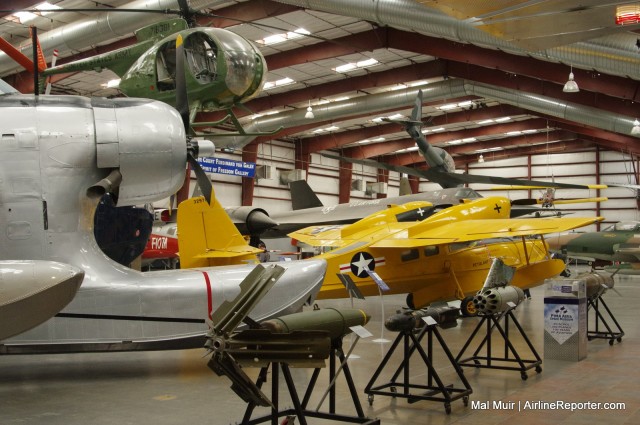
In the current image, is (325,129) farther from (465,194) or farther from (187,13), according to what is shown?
(187,13)

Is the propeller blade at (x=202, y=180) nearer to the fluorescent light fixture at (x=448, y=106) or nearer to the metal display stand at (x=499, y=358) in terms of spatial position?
the metal display stand at (x=499, y=358)

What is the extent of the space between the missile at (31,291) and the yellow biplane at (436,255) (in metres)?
7.11

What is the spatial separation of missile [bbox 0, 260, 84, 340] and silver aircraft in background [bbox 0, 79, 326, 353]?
8.23 feet

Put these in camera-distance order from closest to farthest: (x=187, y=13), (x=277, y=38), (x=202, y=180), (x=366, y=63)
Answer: (x=202, y=180) < (x=187, y=13) < (x=277, y=38) < (x=366, y=63)

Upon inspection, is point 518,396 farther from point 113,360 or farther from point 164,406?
point 113,360

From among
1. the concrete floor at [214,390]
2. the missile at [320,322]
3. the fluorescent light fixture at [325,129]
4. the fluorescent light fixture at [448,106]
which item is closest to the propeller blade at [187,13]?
the concrete floor at [214,390]

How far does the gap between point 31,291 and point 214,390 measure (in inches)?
122

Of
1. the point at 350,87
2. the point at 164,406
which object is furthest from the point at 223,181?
the point at 164,406

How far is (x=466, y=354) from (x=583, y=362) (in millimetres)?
1519

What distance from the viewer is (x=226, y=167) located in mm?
21719

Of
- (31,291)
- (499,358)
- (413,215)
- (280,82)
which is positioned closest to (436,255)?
(413,215)

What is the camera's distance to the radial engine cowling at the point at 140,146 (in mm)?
7016

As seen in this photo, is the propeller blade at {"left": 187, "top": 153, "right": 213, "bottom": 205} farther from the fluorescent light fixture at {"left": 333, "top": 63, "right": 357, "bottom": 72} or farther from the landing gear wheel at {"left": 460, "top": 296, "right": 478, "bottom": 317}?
the fluorescent light fixture at {"left": 333, "top": 63, "right": 357, "bottom": 72}

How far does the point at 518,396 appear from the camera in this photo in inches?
259
